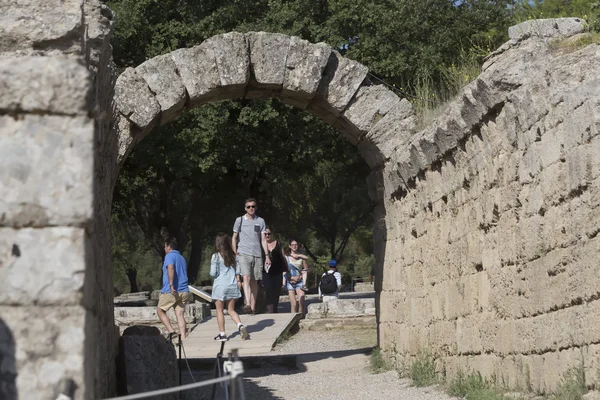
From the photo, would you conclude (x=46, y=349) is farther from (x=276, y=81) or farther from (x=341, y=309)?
(x=341, y=309)

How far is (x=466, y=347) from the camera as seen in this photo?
811 centimetres

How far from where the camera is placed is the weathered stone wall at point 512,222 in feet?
19.2

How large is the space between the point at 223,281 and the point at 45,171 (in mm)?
7826

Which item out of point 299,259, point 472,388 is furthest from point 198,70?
point 299,259

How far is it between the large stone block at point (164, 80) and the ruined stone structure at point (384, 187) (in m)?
0.02

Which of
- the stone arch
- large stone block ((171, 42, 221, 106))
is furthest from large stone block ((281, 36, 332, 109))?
large stone block ((171, 42, 221, 106))

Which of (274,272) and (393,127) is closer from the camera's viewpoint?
(393,127)

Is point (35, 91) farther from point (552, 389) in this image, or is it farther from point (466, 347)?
point (466, 347)

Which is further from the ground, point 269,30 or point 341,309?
point 269,30

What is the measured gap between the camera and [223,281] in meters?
11.2

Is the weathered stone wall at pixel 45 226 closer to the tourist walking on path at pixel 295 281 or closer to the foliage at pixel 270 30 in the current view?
the tourist walking on path at pixel 295 281

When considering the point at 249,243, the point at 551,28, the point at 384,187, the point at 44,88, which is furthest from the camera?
the point at 249,243

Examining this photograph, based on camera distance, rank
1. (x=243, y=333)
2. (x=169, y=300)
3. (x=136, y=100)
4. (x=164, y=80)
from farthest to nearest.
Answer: (x=243, y=333) < (x=169, y=300) < (x=164, y=80) < (x=136, y=100)

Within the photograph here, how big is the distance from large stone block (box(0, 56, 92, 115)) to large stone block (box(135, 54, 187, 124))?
6.70 meters
